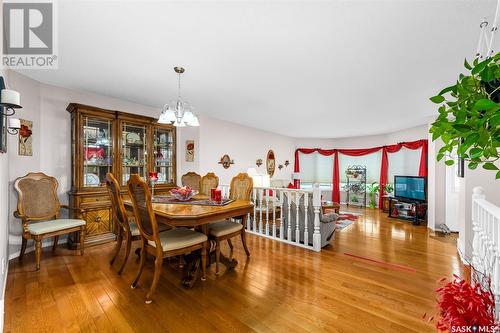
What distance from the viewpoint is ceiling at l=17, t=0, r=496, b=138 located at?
168cm

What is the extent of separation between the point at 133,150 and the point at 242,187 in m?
2.08

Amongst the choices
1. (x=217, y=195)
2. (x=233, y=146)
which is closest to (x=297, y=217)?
(x=217, y=195)

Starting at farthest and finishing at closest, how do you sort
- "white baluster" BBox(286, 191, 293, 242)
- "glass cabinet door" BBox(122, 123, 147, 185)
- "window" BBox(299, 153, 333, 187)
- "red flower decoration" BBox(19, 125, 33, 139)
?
"window" BBox(299, 153, 333, 187)
"glass cabinet door" BBox(122, 123, 147, 185)
"white baluster" BBox(286, 191, 293, 242)
"red flower decoration" BBox(19, 125, 33, 139)

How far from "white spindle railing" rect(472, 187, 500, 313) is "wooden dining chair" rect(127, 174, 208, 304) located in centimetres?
213

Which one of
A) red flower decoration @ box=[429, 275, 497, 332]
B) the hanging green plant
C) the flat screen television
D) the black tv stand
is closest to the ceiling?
the hanging green plant

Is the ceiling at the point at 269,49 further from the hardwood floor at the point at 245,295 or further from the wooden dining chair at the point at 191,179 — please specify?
the hardwood floor at the point at 245,295

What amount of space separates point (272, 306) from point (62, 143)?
3.68 meters

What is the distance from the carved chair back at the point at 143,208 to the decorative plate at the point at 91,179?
5.67ft

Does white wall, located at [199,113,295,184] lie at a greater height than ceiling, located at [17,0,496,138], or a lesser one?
lesser

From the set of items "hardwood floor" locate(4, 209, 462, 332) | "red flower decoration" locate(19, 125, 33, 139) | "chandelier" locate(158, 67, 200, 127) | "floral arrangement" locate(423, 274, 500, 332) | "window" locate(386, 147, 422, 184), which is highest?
"chandelier" locate(158, 67, 200, 127)

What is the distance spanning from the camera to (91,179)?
3.35m

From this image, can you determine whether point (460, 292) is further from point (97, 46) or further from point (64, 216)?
point (64, 216)

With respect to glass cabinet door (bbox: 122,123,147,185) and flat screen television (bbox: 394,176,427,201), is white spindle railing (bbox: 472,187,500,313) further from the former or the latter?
glass cabinet door (bbox: 122,123,147,185)

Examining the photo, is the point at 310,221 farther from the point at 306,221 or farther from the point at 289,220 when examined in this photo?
the point at 289,220
